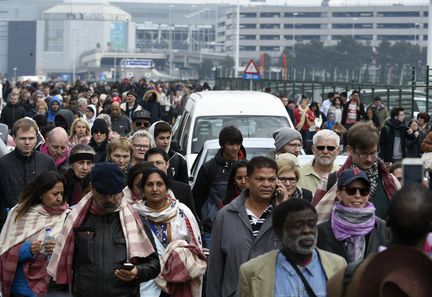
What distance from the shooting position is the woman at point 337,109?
3119 cm

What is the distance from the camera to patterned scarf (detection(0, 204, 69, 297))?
30.4 ft

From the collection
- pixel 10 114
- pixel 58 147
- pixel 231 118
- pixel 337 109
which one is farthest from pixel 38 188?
pixel 337 109

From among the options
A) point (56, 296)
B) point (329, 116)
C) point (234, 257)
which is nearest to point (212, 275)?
point (234, 257)

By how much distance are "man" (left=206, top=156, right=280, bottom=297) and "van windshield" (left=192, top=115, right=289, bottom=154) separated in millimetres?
9428

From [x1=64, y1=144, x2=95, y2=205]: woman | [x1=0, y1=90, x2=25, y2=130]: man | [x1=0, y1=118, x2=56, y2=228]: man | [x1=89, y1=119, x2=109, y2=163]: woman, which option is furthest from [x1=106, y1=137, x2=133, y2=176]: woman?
[x1=0, y1=90, x2=25, y2=130]: man

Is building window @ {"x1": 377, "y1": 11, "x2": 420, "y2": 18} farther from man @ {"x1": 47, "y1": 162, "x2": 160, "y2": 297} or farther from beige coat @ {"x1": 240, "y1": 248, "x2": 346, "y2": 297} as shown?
beige coat @ {"x1": 240, "y1": 248, "x2": 346, "y2": 297}

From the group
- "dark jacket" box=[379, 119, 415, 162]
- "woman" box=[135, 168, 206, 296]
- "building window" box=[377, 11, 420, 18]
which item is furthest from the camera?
"building window" box=[377, 11, 420, 18]

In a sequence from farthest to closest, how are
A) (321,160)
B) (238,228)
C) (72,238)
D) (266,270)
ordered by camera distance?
(321,160)
(238,228)
(72,238)
(266,270)

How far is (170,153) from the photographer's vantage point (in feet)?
45.1

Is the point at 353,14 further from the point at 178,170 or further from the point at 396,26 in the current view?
the point at 178,170

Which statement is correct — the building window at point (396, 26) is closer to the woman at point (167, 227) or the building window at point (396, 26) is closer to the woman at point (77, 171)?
the woman at point (77, 171)

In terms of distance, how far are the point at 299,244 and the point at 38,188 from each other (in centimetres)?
327

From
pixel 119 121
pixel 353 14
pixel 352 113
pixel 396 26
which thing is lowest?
pixel 352 113

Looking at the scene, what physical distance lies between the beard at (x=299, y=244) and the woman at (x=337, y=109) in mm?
24599
